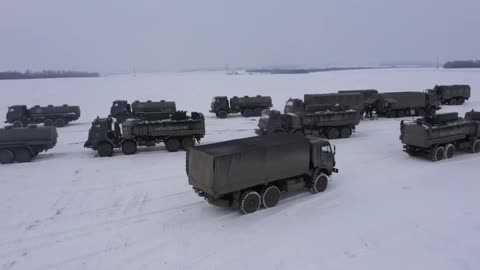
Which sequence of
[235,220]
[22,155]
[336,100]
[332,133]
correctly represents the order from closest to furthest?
[235,220], [22,155], [332,133], [336,100]

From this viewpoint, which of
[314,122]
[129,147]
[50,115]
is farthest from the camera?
[50,115]

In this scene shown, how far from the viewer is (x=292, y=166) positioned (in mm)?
12891

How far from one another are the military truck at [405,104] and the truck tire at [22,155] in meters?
27.2

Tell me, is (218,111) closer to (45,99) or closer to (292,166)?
(292,166)

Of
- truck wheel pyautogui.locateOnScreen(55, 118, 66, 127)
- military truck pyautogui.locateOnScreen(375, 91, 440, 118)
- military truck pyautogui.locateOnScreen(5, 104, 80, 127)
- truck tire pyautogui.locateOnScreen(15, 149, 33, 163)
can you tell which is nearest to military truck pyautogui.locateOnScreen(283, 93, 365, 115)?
military truck pyautogui.locateOnScreen(375, 91, 440, 118)

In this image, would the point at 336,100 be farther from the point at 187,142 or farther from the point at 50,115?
the point at 50,115

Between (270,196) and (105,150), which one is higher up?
(105,150)

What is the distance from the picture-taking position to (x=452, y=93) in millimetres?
39188

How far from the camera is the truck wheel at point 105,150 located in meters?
20.2

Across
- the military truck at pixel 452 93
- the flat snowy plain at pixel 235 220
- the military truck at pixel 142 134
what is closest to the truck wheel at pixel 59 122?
the military truck at pixel 142 134

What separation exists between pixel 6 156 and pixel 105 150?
495cm

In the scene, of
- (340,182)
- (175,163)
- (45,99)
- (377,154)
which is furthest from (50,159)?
(45,99)

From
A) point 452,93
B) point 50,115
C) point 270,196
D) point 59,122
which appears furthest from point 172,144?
point 452,93

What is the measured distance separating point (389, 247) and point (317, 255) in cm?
202
